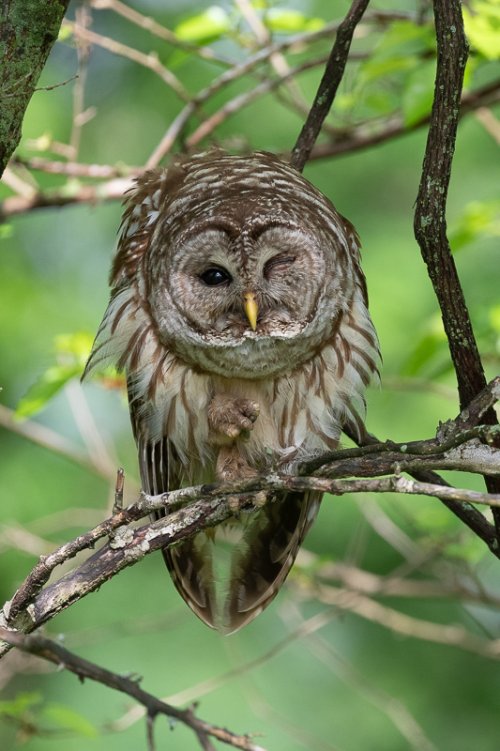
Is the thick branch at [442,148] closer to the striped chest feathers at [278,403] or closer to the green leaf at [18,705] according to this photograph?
the striped chest feathers at [278,403]

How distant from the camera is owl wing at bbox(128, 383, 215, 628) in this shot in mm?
3035

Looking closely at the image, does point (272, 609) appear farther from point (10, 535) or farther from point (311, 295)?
point (311, 295)

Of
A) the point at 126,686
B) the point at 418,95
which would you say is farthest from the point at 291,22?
the point at 126,686

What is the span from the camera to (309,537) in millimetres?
6242

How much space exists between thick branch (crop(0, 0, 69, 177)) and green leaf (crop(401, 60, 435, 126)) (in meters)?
1.20

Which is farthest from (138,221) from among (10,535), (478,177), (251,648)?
(478,177)

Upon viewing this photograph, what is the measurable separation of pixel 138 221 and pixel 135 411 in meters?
0.55

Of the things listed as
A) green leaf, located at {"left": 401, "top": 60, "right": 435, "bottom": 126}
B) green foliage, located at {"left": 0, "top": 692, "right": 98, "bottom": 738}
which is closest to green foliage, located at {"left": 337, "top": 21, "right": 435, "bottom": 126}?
green leaf, located at {"left": 401, "top": 60, "right": 435, "bottom": 126}

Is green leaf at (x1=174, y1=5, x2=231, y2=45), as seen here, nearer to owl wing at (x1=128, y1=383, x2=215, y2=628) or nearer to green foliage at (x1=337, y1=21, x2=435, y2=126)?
green foliage at (x1=337, y1=21, x2=435, y2=126)

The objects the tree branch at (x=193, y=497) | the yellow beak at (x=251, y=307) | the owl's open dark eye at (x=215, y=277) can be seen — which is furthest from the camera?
the owl's open dark eye at (x=215, y=277)

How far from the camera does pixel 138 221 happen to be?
3.03m

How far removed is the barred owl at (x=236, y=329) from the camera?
2.76 m

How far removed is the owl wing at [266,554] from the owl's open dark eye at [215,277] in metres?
0.65

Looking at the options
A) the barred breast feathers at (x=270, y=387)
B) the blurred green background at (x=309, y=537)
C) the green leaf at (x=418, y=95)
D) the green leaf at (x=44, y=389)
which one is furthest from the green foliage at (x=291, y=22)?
the green leaf at (x=44, y=389)
